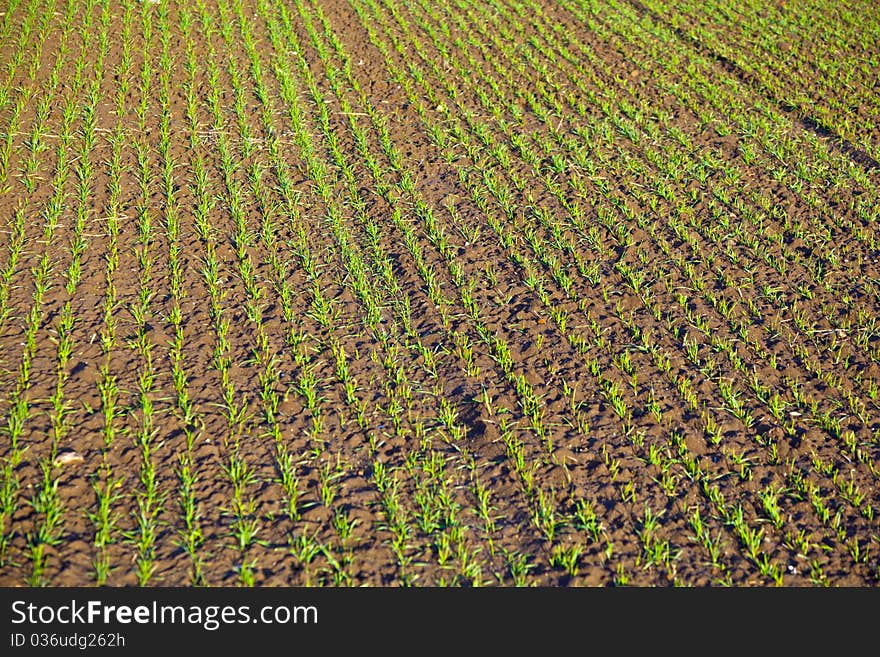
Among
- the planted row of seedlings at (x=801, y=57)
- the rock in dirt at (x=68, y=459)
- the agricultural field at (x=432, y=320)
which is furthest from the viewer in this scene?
the planted row of seedlings at (x=801, y=57)

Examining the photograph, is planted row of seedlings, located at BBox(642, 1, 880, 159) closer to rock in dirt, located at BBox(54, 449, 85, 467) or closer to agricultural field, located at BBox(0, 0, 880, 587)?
agricultural field, located at BBox(0, 0, 880, 587)

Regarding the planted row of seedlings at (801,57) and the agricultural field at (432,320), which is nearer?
the agricultural field at (432,320)

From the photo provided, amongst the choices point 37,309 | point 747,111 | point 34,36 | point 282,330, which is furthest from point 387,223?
point 34,36

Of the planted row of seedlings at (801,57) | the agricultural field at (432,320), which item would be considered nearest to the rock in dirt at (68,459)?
the agricultural field at (432,320)

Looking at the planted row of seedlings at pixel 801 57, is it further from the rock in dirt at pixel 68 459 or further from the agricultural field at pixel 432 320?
the rock in dirt at pixel 68 459

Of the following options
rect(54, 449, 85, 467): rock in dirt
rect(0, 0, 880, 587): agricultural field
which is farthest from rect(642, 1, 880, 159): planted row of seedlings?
rect(54, 449, 85, 467): rock in dirt
